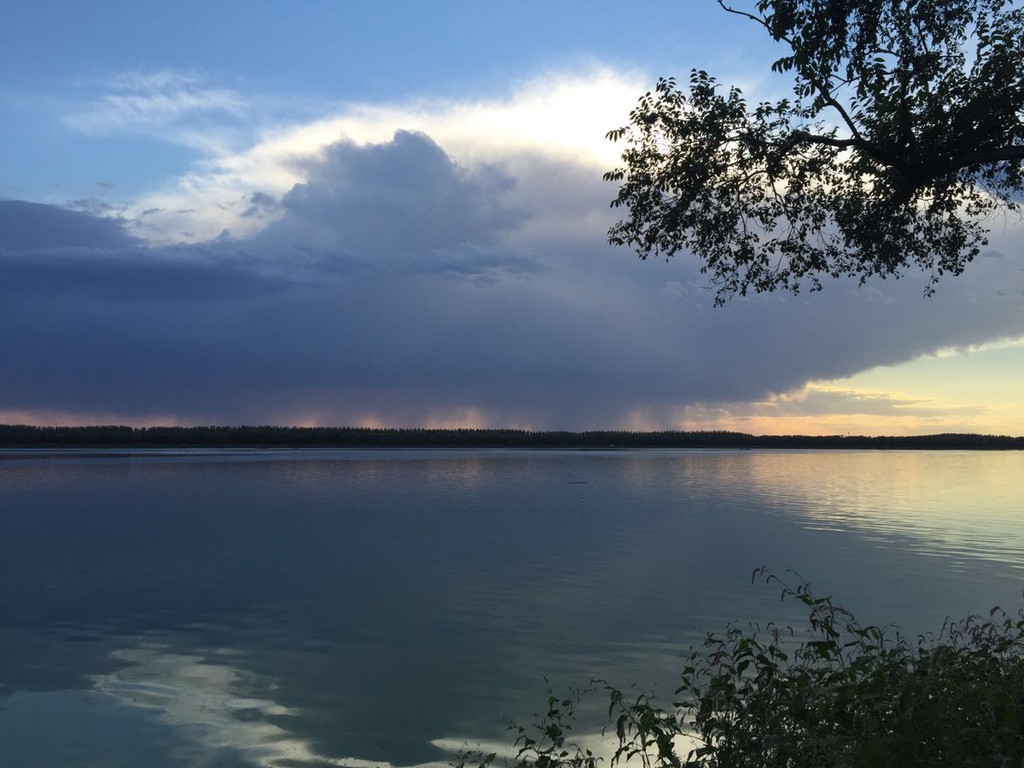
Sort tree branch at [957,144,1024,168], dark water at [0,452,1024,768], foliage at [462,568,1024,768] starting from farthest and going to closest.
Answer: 1. tree branch at [957,144,1024,168]
2. dark water at [0,452,1024,768]
3. foliage at [462,568,1024,768]

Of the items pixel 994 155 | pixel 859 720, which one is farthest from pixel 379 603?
pixel 994 155

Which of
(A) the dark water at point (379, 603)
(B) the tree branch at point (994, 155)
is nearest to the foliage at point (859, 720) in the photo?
(A) the dark water at point (379, 603)

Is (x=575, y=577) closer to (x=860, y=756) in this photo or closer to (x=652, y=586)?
(x=652, y=586)

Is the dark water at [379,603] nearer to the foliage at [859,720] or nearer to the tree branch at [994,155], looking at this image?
the foliage at [859,720]

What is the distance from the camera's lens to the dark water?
11906 millimetres

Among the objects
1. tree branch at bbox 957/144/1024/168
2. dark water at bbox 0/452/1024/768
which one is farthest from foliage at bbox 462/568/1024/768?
tree branch at bbox 957/144/1024/168

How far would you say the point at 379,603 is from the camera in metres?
20.0

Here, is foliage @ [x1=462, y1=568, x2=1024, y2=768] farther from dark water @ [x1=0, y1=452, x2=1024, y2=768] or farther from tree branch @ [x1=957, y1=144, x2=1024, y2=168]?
tree branch @ [x1=957, y1=144, x2=1024, y2=168]

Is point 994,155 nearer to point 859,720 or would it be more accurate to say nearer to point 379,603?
point 859,720

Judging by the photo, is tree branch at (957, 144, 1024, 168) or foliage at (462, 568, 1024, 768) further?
tree branch at (957, 144, 1024, 168)

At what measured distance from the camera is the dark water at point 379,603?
11.9 metres

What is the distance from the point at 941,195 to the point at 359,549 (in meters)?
21.2

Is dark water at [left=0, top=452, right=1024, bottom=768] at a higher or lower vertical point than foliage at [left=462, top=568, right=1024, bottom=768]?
lower

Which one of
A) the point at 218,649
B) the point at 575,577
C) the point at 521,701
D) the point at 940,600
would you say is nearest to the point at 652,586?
the point at 575,577
